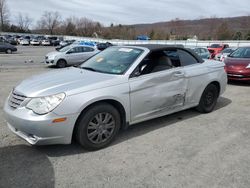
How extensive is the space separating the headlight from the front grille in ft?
0.61

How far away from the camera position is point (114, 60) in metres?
4.12

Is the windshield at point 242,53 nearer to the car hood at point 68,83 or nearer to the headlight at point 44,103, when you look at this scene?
the car hood at point 68,83

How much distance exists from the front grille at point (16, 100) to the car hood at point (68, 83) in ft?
0.17

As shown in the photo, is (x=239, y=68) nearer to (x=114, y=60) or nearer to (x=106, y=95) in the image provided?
(x=114, y=60)

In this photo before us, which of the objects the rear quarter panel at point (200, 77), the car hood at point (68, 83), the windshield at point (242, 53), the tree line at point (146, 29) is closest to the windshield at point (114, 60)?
the car hood at point (68, 83)

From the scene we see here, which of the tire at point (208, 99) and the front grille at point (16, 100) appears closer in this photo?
the front grille at point (16, 100)

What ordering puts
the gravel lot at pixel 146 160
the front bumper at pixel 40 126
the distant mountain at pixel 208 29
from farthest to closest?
the distant mountain at pixel 208 29 < the front bumper at pixel 40 126 < the gravel lot at pixel 146 160

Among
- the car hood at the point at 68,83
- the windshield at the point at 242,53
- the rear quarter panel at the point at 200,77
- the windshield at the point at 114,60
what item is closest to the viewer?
the car hood at the point at 68,83

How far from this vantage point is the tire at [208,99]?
4863mm

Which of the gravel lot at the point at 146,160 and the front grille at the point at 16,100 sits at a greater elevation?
the front grille at the point at 16,100

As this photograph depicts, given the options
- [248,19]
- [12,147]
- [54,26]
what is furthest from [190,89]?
[54,26]

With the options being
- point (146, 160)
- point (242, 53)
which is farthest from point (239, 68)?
Answer: point (146, 160)

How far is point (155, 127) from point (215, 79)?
1.85 meters

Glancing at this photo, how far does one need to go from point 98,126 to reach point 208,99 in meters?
2.83
